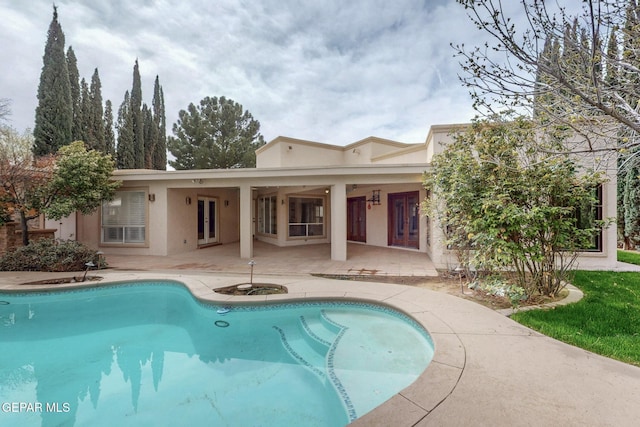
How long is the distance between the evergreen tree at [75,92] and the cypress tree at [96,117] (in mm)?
1247

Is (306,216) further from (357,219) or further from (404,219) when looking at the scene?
(404,219)

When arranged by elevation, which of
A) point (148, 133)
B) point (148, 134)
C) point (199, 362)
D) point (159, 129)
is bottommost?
point (199, 362)

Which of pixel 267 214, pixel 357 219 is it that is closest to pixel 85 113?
pixel 267 214

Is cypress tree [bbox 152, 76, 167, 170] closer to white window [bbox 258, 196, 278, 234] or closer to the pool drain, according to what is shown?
white window [bbox 258, 196, 278, 234]

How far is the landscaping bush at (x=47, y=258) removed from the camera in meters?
8.45

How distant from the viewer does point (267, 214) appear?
630 inches

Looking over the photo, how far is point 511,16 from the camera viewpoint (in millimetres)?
3299

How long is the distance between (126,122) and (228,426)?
100 feet

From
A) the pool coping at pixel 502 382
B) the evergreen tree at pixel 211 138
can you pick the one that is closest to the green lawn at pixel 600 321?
the pool coping at pixel 502 382

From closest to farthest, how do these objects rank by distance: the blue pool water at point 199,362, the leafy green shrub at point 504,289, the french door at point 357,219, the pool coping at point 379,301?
the pool coping at point 379,301 < the blue pool water at point 199,362 < the leafy green shrub at point 504,289 < the french door at point 357,219

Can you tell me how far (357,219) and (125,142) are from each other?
23.3 metres

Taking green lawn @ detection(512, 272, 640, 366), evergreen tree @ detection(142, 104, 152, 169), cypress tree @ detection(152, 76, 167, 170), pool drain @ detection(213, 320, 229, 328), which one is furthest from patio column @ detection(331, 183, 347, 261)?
cypress tree @ detection(152, 76, 167, 170)

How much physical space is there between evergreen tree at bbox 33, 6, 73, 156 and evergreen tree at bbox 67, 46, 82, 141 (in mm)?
1467

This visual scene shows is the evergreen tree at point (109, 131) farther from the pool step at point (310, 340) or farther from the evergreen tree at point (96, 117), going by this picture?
the pool step at point (310, 340)
